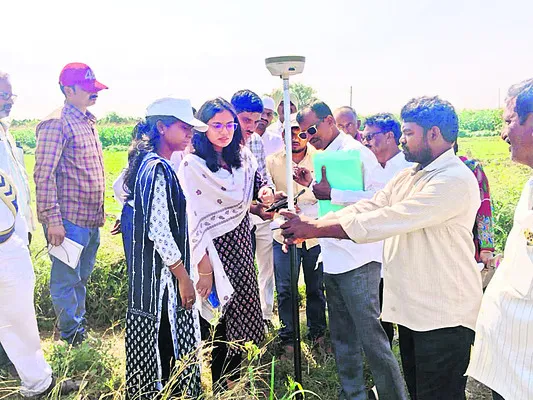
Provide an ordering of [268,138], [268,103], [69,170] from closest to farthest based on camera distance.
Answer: [69,170] → [268,138] → [268,103]

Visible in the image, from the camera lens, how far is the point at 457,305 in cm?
213

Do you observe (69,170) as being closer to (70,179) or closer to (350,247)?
(70,179)

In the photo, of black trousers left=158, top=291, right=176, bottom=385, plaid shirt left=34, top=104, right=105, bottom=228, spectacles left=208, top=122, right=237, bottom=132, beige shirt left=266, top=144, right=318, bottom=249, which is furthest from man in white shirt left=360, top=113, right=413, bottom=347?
plaid shirt left=34, top=104, right=105, bottom=228

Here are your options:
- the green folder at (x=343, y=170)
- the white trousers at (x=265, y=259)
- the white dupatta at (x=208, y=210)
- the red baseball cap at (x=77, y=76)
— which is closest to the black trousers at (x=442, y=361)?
the green folder at (x=343, y=170)

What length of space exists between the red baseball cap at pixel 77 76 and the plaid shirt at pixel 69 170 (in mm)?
183

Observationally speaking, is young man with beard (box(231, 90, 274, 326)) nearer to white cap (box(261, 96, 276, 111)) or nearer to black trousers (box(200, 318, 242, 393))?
white cap (box(261, 96, 276, 111))

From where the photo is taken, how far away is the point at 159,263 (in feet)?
8.05

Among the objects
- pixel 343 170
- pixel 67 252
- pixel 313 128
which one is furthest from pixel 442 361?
pixel 67 252

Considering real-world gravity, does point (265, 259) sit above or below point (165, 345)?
below

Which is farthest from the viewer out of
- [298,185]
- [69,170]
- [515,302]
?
[298,185]

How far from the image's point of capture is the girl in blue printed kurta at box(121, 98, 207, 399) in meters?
2.39

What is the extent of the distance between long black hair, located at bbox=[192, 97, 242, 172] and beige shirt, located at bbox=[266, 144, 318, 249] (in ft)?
2.40

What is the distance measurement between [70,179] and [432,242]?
277 cm

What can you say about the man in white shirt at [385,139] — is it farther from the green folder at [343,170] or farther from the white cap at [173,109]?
the white cap at [173,109]
